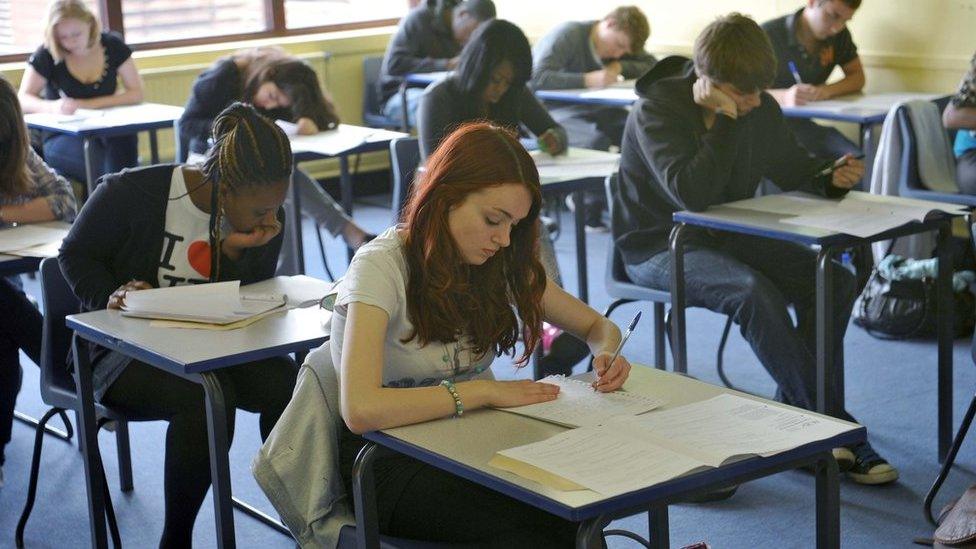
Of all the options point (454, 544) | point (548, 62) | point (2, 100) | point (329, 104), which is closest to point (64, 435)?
point (2, 100)

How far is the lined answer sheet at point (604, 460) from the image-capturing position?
1.65m

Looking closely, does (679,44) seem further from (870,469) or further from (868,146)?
(870,469)

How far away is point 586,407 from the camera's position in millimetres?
1985

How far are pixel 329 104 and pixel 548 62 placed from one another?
1.77 metres

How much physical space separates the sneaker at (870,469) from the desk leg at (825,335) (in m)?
0.14

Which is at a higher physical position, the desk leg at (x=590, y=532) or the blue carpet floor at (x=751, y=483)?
the desk leg at (x=590, y=532)

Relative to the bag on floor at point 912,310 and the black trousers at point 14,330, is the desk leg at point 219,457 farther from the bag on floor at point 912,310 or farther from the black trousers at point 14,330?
the bag on floor at point 912,310

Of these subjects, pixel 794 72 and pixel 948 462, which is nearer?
pixel 948 462

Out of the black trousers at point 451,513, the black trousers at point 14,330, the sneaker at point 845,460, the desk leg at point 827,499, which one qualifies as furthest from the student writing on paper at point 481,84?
the desk leg at point 827,499

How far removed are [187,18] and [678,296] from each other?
14.8 ft

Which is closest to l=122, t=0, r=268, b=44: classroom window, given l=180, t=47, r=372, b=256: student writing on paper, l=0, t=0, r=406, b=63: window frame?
l=0, t=0, r=406, b=63: window frame

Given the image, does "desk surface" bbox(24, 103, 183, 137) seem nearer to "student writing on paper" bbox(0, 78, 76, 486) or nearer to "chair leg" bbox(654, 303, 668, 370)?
"student writing on paper" bbox(0, 78, 76, 486)

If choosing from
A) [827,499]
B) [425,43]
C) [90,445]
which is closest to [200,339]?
[90,445]

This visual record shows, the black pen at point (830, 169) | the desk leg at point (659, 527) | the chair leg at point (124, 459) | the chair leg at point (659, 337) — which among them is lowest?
the chair leg at point (124, 459)
